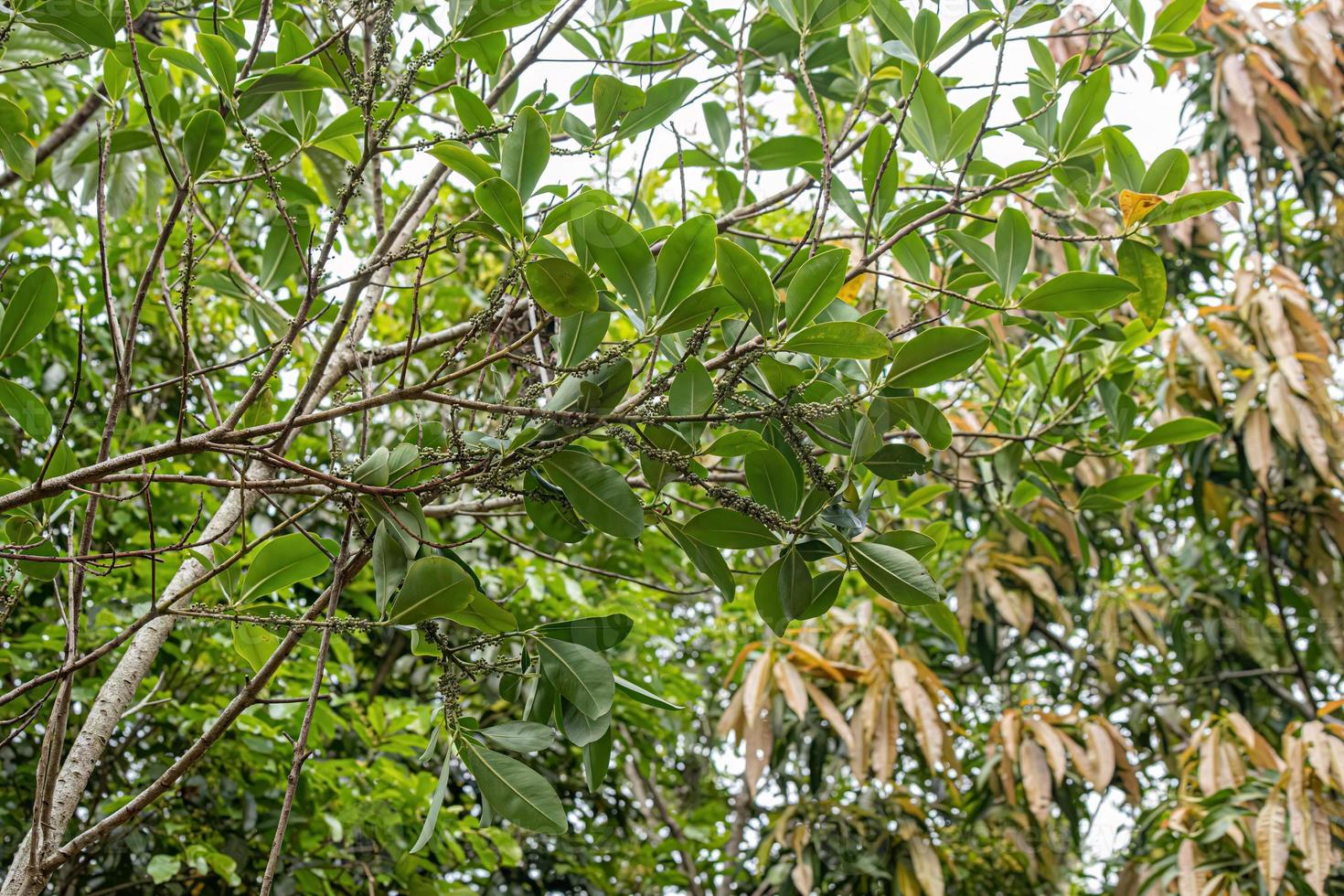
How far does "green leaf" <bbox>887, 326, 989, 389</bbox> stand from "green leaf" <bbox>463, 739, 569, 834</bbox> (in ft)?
1.46

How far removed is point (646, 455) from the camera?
33.1 inches

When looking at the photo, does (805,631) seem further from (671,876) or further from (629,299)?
(629,299)

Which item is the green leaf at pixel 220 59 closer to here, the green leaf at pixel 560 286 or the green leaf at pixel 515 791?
the green leaf at pixel 560 286

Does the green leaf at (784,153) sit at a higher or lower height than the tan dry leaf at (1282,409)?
lower

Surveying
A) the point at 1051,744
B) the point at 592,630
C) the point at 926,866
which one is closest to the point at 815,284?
the point at 592,630

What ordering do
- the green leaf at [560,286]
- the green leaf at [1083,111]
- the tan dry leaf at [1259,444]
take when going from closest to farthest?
1. the green leaf at [560,286]
2. the green leaf at [1083,111]
3. the tan dry leaf at [1259,444]

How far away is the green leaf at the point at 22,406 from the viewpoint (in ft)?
2.92

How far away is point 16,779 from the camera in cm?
196

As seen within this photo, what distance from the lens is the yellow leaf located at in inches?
37.5

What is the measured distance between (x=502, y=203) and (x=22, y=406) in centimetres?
47

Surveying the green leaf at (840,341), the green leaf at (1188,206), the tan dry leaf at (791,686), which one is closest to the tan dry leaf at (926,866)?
the tan dry leaf at (791,686)

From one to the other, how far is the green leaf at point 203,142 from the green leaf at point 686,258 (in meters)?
0.42

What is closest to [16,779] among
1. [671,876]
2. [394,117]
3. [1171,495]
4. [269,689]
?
[269,689]

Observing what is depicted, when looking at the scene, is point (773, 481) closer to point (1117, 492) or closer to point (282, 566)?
point (282, 566)
